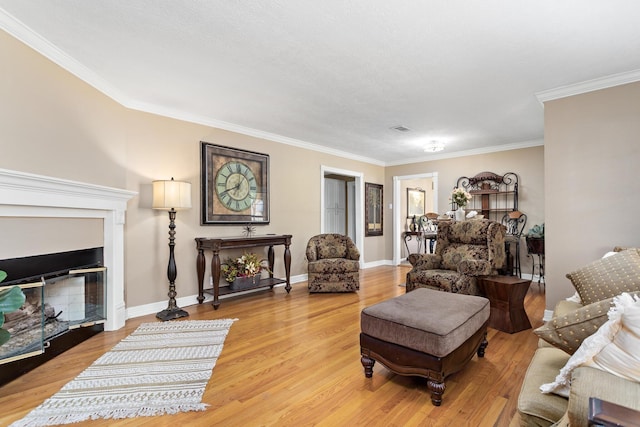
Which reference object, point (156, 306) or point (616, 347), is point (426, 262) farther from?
point (156, 306)

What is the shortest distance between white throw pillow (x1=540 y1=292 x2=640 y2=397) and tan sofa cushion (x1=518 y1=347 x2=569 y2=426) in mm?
56

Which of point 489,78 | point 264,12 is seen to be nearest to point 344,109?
point 489,78

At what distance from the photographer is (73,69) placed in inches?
105

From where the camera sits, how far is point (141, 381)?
2.11 m

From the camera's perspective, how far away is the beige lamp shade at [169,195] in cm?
340

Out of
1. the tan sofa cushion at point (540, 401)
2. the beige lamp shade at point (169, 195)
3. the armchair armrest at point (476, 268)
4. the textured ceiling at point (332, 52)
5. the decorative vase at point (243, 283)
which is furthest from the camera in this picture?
the decorative vase at point (243, 283)

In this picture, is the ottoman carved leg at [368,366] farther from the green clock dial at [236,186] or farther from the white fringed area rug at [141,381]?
the green clock dial at [236,186]

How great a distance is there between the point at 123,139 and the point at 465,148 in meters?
5.51

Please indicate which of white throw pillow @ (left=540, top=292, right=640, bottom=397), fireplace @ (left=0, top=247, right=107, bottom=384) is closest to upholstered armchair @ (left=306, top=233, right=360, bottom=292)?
fireplace @ (left=0, top=247, right=107, bottom=384)

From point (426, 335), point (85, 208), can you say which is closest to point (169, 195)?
point (85, 208)

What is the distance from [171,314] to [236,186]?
1.84m

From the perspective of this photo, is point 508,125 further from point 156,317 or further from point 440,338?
point 156,317

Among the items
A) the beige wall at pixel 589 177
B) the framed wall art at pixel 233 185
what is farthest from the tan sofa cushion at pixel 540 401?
the framed wall art at pixel 233 185

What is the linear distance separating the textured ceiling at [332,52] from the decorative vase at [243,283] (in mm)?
2108
